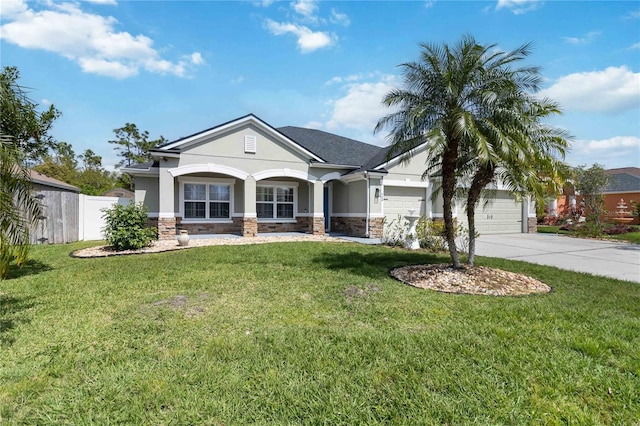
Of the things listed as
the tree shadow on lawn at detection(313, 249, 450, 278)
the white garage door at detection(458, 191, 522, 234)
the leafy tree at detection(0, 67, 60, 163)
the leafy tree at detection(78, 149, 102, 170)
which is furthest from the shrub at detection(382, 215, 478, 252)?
the leafy tree at detection(78, 149, 102, 170)

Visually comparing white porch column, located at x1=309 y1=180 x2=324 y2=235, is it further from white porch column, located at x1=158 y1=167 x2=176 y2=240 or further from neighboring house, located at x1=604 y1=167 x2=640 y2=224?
neighboring house, located at x1=604 y1=167 x2=640 y2=224

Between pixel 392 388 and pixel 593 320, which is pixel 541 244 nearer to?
pixel 593 320

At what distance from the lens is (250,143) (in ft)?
51.2

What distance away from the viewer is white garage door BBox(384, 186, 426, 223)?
55.8 ft

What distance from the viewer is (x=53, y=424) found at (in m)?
2.68

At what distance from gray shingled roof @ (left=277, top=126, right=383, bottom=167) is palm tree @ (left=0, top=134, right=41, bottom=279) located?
1266cm

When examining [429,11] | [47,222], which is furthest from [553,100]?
[47,222]

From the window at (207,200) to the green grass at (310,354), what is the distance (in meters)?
9.48

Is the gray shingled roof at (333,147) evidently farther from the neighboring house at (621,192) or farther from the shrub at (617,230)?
the neighboring house at (621,192)

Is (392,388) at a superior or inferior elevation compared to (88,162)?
inferior

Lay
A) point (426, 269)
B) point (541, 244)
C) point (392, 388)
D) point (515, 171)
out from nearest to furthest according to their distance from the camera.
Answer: point (392, 388) < point (515, 171) < point (426, 269) < point (541, 244)

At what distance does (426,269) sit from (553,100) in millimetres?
5026

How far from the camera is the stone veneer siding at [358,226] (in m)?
16.1

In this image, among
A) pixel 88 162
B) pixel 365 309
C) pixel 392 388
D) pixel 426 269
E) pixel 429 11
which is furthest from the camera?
pixel 88 162
